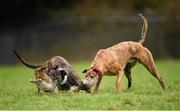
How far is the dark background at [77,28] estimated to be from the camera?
37.6 metres

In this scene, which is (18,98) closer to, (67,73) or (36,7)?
(67,73)

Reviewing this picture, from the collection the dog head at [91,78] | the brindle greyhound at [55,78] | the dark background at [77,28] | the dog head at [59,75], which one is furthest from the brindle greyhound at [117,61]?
the dark background at [77,28]

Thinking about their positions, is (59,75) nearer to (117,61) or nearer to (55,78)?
(55,78)

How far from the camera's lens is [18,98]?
14.7m

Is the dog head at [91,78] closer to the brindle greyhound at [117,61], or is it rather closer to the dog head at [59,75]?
the brindle greyhound at [117,61]

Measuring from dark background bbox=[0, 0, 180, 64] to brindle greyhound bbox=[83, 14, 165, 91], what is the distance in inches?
797

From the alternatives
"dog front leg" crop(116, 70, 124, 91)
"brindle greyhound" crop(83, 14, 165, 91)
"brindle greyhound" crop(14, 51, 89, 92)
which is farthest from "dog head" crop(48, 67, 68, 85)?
"dog front leg" crop(116, 70, 124, 91)

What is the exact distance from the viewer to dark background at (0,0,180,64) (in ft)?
123

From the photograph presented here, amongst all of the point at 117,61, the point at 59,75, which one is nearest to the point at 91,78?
the point at 59,75

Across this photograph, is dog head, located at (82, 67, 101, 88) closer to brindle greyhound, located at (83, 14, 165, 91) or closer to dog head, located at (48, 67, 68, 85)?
brindle greyhound, located at (83, 14, 165, 91)

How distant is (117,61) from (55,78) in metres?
1.63

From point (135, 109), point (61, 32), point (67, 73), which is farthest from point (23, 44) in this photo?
point (135, 109)

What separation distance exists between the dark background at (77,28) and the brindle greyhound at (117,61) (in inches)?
797

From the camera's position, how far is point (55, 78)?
49.9 feet
